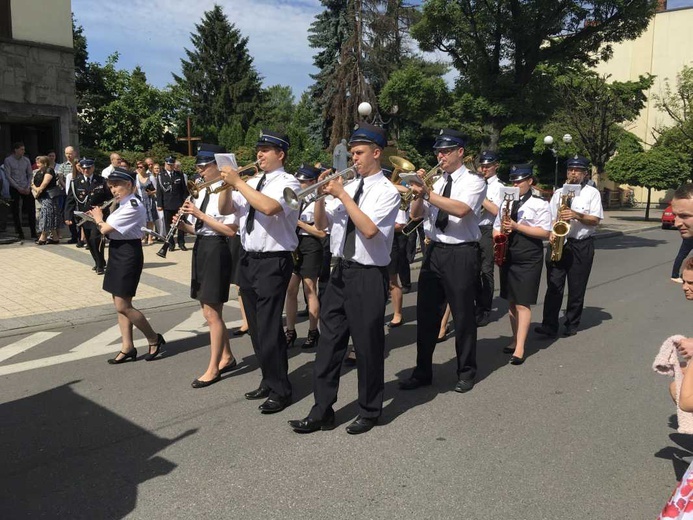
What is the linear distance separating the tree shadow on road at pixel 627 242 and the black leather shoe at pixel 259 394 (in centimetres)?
1384

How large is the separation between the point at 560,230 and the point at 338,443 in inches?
156

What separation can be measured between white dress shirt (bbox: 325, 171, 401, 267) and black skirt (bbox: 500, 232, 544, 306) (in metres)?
2.28

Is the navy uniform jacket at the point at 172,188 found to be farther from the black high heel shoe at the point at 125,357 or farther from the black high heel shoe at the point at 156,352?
the black high heel shoe at the point at 125,357

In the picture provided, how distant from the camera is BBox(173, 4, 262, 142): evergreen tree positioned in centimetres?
4319

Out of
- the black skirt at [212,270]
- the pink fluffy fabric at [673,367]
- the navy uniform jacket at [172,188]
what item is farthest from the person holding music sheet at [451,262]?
the navy uniform jacket at [172,188]

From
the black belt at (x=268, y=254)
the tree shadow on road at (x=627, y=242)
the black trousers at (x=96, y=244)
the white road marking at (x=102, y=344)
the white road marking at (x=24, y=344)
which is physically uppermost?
the black belt at (x=268, y=254)

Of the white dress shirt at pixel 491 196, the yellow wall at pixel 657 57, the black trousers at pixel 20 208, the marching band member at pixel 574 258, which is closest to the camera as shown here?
the marching band member at pixel 574 258

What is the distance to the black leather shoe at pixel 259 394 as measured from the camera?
4859 millimetres

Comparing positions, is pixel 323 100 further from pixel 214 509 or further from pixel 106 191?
pixel 214 509

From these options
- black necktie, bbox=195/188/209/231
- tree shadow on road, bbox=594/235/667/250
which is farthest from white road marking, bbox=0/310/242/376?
tree shadow on road, bbox=594/235/667/250

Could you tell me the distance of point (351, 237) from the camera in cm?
412

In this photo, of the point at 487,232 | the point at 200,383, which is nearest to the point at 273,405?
the point at 200,383

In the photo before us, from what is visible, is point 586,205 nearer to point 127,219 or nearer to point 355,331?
point 355,331

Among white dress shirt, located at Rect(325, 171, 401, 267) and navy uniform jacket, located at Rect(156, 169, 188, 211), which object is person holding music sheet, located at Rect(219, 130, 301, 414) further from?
navy uniform jacket, located at Rect(156, 169, 188, 211)
